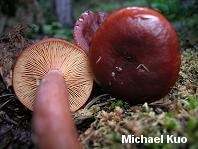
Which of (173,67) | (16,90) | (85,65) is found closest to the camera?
(173,67)

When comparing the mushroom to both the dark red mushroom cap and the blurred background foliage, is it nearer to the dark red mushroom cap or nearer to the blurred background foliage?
the dark red mushroom cap

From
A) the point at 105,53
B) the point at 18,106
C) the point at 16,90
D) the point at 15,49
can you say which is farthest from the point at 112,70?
the point at 15,49

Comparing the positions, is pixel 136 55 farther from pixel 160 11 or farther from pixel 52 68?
pixel 160 11

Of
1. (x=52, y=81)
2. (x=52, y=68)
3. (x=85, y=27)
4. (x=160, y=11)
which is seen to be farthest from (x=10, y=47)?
(x=160, y=11)

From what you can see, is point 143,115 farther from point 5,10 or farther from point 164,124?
point 5,10

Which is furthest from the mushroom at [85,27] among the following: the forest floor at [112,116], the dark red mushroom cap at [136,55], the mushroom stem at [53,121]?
the mushroom stem at [53,121]

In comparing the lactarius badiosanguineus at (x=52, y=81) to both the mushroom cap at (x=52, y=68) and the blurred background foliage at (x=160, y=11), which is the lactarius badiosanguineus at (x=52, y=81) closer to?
the mushroom cap at (x=52, y=68)

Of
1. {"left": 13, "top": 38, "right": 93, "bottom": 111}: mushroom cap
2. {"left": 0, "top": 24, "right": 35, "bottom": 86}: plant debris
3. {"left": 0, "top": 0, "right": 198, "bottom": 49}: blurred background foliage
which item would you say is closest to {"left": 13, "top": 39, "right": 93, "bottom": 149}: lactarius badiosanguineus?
{"left": 13, "top": 38, "right": 93, "bottom": 111}: mushroom cap
